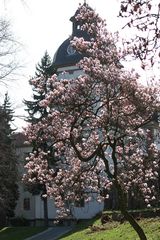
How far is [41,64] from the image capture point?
1864 inches

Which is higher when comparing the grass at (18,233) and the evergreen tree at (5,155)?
the evergreen tree at (5,155)

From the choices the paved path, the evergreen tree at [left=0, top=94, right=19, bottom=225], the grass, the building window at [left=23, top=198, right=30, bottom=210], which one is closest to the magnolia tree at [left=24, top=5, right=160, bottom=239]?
the evergreen tree at [left=0, top=94, right=19, bottom=225]

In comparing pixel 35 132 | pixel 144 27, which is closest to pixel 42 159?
pixel 35 132

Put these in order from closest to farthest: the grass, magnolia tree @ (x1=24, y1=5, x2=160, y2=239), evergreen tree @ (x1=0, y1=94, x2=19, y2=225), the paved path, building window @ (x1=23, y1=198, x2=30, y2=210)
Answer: magnolia tree @ (x1=24, y1=5, x2=160, y2=239), evergreen tree @ (x1=0, y1=94, x2=19, y2=225), the paved path, the grass, building window @ (x1=23, y1=198, x2=30, y2=210)

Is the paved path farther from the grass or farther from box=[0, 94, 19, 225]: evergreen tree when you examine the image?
box=[0, 94, 19, 225]: evergreen tree

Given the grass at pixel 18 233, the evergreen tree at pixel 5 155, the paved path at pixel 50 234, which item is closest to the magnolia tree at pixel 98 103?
the evergreen tree at pixel 5 155

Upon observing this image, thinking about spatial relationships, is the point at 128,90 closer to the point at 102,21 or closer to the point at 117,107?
the point at 117,107

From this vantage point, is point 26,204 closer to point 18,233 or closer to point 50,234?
point 18,233

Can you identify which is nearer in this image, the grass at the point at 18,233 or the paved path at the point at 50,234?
the paved path at the point at 50,234

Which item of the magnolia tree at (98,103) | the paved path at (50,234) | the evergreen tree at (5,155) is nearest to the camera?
the magnolia tree at (98,103)

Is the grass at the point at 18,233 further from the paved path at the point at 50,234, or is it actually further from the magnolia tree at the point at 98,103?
the magnolia tree at the point at 98,103

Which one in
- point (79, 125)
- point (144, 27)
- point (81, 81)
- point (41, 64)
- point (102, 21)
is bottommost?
point (144, 27)

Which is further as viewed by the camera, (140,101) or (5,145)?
(5,145)

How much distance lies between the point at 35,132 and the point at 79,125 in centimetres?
151
